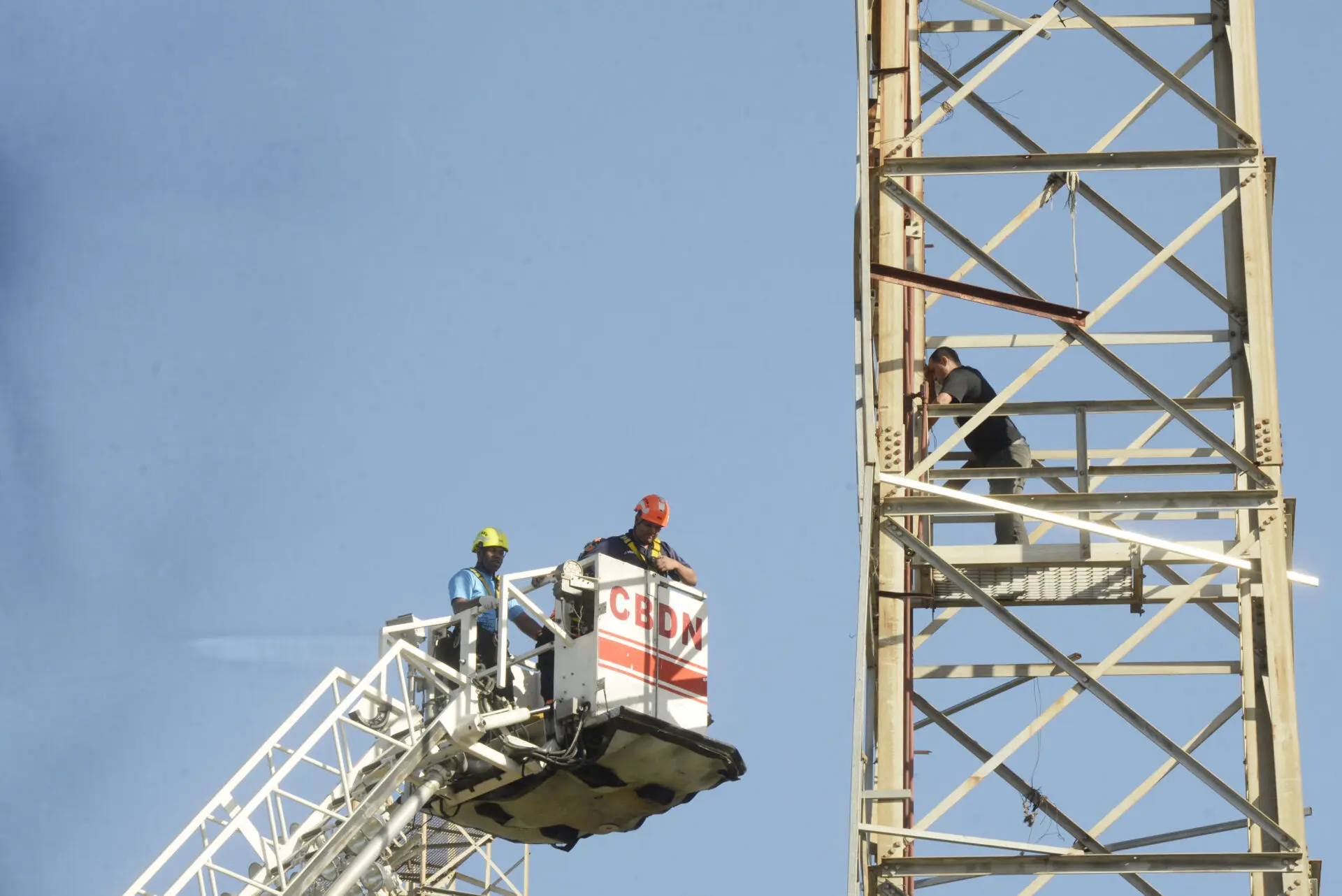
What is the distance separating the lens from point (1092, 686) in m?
20.0

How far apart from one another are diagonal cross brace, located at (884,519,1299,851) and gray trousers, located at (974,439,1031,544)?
2128 millimetres

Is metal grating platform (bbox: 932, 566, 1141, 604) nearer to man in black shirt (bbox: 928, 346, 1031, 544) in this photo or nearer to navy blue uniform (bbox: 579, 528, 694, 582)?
man in black shirt (bbox: 928, 346, 1031, 544)

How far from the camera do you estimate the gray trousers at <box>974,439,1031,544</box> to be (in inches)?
913

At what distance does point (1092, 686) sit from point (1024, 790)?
105 inches

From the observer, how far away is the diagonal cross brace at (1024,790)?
779 inches

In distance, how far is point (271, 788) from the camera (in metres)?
23.7

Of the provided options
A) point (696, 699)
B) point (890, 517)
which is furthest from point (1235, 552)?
point (696, 699)

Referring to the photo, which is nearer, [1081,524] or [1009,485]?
[1081,524]

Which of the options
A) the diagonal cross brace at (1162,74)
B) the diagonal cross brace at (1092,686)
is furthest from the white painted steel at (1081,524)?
the diagonal cross brace at (1162,74)

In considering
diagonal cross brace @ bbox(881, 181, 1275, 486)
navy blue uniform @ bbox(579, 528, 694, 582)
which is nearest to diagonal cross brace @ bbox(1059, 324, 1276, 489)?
diagonal cross brace @ bbox(881, 181, 1275, 486)

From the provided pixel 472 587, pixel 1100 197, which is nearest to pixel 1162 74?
pixel 1100 197

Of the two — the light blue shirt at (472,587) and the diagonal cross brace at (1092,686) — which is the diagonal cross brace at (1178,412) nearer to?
the diagonal cross brace at (1092,686)

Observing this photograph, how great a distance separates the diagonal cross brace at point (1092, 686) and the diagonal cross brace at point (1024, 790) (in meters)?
0.98

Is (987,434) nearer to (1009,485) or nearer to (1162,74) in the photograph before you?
(1009,485)
